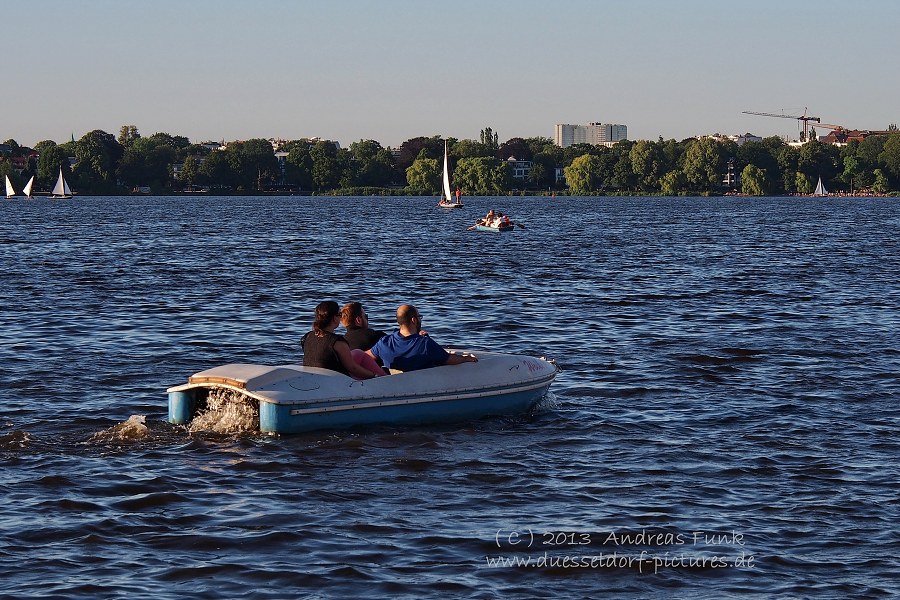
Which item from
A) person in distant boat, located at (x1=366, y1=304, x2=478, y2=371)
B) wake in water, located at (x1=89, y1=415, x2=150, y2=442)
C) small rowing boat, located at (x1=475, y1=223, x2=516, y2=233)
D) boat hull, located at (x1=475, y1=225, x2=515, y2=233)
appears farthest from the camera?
boat hull, located at (x1=475, y1=225, x2=515, y2=233)

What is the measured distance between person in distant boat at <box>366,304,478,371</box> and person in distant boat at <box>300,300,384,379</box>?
492 millimetres

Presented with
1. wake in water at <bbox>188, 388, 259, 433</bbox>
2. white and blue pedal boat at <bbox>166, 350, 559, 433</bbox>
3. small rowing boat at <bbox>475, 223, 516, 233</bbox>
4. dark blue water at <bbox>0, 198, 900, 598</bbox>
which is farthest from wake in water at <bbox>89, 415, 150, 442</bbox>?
small rowing boat at <bbox>475, 223, 516, 233</bbox>

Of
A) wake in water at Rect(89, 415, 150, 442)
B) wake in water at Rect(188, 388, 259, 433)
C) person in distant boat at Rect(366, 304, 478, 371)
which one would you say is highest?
person in distant boat at Rect(366, 304, 478, 371)

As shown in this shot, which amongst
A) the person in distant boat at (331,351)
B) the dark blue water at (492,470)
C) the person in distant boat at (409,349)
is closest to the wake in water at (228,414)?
the dark blue water at (492,470)

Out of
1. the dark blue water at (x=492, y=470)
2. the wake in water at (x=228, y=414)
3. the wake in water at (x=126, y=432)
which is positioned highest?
the wake in water at (x=228, y=414)

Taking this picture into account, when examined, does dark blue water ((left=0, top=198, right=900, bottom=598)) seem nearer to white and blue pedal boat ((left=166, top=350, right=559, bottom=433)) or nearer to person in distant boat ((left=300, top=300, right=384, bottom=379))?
white and blue pedal boat ((left=166, top=350, right=559, bottom=433))

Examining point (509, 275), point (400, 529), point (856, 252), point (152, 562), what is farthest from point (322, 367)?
point (856, 252)

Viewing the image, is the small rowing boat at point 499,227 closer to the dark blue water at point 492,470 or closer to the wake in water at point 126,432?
the dark blue water at point 492,470

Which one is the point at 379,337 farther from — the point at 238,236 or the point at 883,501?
the point at 238,236

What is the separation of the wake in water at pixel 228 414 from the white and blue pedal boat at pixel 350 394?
38mm

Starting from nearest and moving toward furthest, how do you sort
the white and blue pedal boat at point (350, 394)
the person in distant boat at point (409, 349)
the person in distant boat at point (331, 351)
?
1. the white and blue pedal boat at point (350, 394)
2. the person in distant boat at point (331, 351)
3. the person in distant boat at point (409, 349)

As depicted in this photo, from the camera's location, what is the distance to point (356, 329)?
687 inches

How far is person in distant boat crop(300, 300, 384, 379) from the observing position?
647 inches

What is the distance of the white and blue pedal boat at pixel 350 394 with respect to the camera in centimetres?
1589
